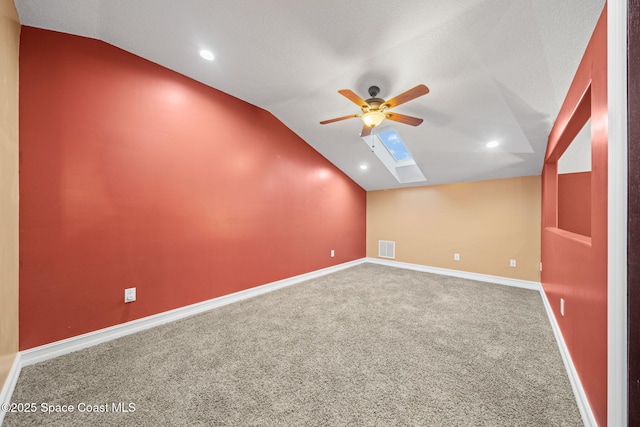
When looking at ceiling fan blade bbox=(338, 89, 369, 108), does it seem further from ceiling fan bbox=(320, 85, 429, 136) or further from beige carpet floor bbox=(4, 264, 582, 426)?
beige carpet floor bbox=(4, 264, 582, 426)

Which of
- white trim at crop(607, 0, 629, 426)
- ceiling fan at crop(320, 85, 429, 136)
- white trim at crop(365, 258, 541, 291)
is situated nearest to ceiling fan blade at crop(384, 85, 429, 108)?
ceiling fan at crop(320, 85, 429, 136)

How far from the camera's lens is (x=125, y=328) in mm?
2035

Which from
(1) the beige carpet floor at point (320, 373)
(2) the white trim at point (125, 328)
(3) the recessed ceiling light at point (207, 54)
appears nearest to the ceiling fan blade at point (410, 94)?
(3) the recessed ceiling light at point (207, 54)

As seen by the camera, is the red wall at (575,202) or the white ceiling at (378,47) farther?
the red wall at (575,202)

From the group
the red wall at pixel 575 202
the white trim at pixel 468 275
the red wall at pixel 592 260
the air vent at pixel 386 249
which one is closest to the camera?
the red wall at pixel 592 260

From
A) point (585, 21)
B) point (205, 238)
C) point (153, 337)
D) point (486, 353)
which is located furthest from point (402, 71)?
point (153, 337)

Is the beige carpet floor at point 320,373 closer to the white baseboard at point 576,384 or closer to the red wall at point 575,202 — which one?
the white baseboard at point 576,384

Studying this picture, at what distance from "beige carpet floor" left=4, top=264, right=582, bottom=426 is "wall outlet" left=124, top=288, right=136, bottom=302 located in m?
0.34

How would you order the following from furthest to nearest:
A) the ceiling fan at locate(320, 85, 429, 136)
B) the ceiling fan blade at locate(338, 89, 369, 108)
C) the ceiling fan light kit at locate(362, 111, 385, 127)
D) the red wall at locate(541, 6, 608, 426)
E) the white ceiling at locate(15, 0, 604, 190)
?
the ceiling fan light kit at locate(362, 111, 385, 127) < the ceiling fan at locate(320, 85, 429, 136) < the ceiling fan blade at locate(338, 89, 369, 108) < the white ceiling at locate(15, 0, 604, 190) < the red wall at locate(541, 6, 608, 426)

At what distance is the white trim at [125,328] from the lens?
1.67 m

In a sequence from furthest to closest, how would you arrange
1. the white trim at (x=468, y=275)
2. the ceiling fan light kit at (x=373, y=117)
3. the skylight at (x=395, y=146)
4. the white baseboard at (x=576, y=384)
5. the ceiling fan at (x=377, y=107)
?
the skylight at (x=395, y=146) < the white trim at (x=468, y=275) < the ceiling fan light kit at (x=373, y=117) < the ceiling fan at (x=377, y=107) < the white baseboard at (x=576, y=384)

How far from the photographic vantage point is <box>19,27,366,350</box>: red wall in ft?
5.54

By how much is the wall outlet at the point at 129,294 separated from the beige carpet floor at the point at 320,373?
0.34 meters

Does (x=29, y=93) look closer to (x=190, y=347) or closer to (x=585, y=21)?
(x=190, y=347)
